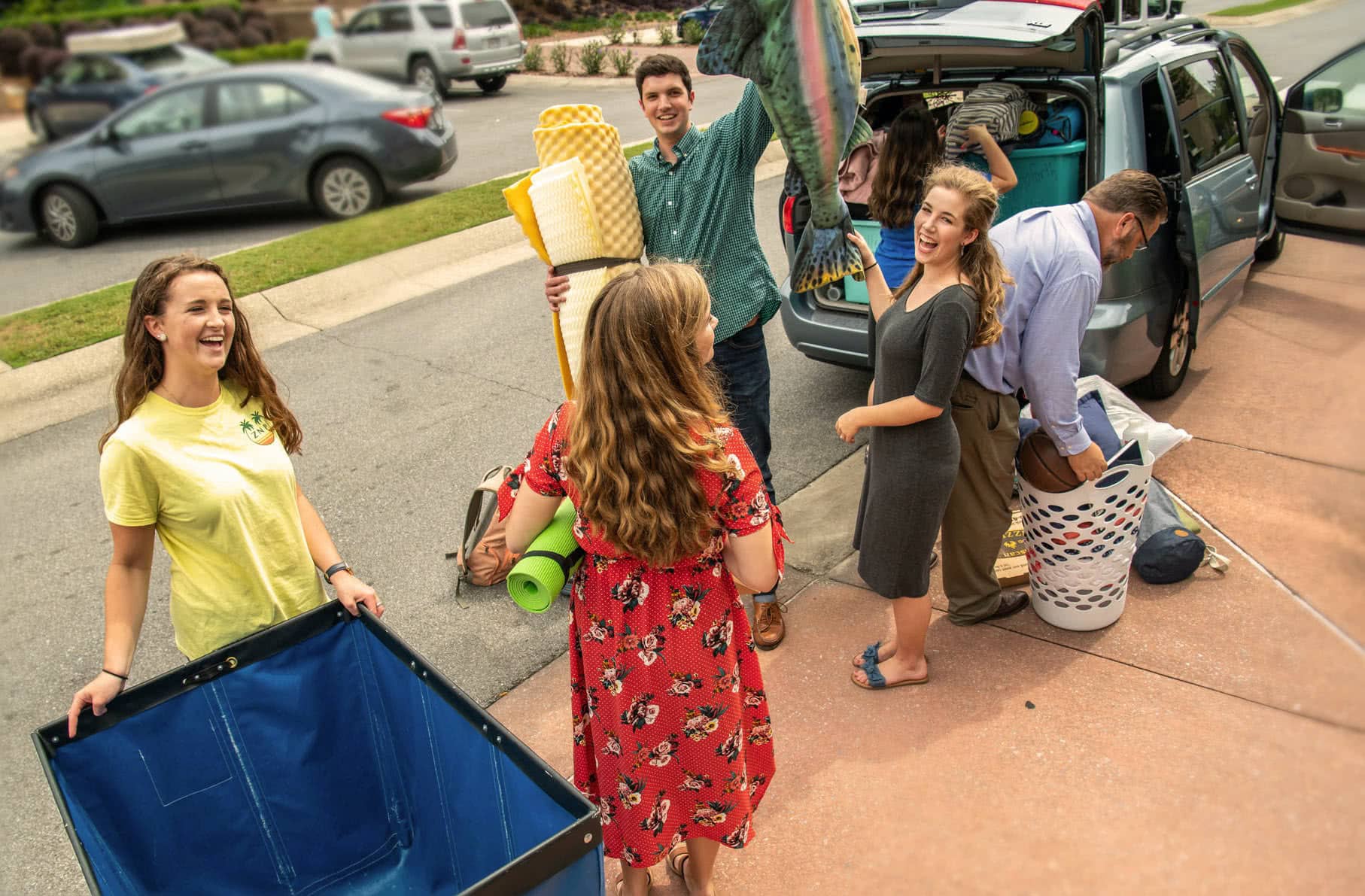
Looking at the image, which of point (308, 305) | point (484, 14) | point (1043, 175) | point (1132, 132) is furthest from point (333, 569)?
→ point (308, 305)

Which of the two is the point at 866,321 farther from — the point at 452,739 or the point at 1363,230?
the point at 1363,230

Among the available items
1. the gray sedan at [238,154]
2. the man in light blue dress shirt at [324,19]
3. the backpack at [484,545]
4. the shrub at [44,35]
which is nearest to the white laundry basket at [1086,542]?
the backpack at [484,545]

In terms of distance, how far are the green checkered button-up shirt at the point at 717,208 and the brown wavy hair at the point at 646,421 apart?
3.69 feet

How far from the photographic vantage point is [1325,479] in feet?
1.68

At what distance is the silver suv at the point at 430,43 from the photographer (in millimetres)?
736

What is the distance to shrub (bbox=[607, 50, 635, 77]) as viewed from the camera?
1.55 meters

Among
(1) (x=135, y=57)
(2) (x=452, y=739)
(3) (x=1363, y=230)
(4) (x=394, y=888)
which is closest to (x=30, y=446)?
(4) (x=394, y=888)

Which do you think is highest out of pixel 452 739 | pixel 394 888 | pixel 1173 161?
pixel 1173 161

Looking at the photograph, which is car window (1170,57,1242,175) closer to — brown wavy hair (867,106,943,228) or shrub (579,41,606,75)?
brown wavy hair (867,106,943,228)

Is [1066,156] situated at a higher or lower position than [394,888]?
higher

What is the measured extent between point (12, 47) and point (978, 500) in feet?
9.96

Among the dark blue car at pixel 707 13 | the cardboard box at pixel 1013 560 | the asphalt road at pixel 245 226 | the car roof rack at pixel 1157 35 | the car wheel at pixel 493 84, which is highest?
Answer: the dark blue car at pixel 707 13

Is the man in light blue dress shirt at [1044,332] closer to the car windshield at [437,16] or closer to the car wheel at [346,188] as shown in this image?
the car wheel at [346,188]

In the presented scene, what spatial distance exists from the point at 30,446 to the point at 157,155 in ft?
19.3
